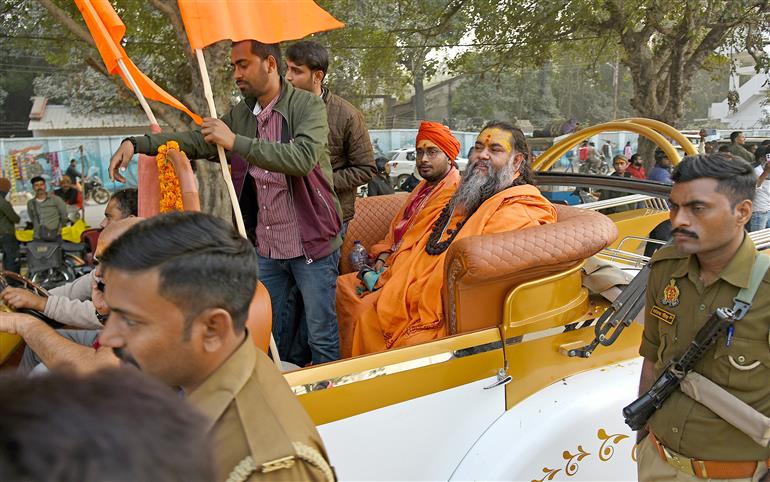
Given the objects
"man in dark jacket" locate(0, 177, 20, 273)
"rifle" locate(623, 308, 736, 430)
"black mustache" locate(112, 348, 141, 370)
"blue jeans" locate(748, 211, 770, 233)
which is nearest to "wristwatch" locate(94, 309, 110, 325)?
"black mustache" locate(112, 348, 141, 370)

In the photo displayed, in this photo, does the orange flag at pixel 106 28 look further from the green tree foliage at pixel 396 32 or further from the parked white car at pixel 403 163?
the parked white car at pixel 403 163

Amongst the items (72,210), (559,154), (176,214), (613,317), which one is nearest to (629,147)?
(72,210)

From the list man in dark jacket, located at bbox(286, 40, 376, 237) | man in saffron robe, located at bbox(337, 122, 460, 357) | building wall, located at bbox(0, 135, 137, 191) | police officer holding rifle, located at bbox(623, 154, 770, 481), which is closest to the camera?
police officer holding rifle, located at bbox(623, 154, 770, 481)

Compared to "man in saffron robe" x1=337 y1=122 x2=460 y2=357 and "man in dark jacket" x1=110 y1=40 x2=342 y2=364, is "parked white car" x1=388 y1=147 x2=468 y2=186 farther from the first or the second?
"man in dark jacket" x1=110 y1=40 x2=342 y2=364

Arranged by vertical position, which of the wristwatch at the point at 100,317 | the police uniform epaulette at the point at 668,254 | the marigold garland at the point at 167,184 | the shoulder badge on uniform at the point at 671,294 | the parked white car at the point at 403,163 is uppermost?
the marigold garland at the point at 167,184

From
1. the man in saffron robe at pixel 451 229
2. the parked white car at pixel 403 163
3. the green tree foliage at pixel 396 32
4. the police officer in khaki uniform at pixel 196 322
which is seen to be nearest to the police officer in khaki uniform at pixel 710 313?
the man in saffron robe at pixel 451 229

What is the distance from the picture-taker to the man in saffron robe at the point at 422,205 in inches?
134

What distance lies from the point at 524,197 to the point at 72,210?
9.58 metres

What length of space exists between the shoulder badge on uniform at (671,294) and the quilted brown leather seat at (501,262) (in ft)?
2.01

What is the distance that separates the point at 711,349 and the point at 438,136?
Answer: 2195 millimetres

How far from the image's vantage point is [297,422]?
3.50 feet

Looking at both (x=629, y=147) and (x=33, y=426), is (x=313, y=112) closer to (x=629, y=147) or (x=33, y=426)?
(x=33, y=426)

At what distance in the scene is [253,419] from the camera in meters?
1.04

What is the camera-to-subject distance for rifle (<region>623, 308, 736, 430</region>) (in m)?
1.73
